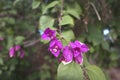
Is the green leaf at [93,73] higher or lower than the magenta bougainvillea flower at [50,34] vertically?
lower

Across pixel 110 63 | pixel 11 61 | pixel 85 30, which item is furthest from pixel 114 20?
pixel 11 61

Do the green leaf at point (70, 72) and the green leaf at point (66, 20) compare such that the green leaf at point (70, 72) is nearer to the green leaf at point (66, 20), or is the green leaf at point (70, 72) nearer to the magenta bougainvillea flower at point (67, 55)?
the magenta bougainvillea flower at point (67, 55)

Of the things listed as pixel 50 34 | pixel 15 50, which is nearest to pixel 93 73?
pixel 50 34

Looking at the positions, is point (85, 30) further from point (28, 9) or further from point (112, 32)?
point (28, 9)

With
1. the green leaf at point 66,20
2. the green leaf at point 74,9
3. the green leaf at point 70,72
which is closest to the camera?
the green leaf at point 70,72

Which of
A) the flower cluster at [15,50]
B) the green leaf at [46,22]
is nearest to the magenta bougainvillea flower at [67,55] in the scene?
the green leaf at [46,22]

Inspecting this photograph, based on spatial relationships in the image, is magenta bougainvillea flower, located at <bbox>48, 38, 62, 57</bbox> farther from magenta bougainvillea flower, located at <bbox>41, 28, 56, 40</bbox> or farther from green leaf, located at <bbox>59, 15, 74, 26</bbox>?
green leaf, located at <bbox>59, 15, 74, 26</bbox>

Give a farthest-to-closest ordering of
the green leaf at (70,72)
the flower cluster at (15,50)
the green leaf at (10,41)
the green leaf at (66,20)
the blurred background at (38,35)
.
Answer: the green leaf at (10,41) → the flower cluster at (15,50) → the blurred background at (38,35) → the green leaf at (66,20) → the green leaf at (70,72)
